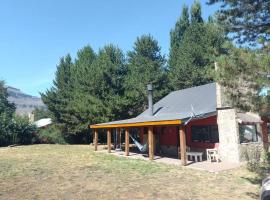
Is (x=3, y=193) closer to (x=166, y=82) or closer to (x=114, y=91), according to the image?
(x=114, y=91)

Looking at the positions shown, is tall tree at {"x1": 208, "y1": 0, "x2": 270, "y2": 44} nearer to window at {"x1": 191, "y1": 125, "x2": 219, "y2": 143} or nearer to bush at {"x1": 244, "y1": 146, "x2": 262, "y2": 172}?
bush at {"x1": 244, "y1": 146, "x2": 262, "y2": 172}

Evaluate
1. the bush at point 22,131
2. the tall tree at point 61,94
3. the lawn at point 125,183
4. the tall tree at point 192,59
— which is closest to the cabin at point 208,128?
the lawn at point 125,183

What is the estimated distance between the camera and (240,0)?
9508 millimetres

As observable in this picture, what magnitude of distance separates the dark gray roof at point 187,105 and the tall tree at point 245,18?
5.43 m

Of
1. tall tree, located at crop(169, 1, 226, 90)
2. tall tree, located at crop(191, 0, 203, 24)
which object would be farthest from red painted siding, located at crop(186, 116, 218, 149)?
tall tree, located at crop(191, 0, 203, 24)

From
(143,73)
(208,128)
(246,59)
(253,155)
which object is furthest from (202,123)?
(143,73)

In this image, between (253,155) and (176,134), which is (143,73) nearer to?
(176,134)

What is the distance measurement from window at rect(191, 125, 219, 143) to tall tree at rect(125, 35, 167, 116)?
1173cm

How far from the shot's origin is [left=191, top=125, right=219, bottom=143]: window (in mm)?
15734

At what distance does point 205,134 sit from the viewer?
16.3 meters

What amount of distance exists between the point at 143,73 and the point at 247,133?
65.3ft

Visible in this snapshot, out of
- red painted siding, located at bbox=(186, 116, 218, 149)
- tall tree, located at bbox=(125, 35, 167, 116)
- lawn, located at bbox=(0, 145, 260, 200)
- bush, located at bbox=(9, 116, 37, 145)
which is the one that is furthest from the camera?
bush, located at bbox=(9, 116, 37, 145)

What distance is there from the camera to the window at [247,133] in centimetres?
1453

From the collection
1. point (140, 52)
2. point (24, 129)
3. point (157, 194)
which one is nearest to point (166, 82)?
point (140, 52)
